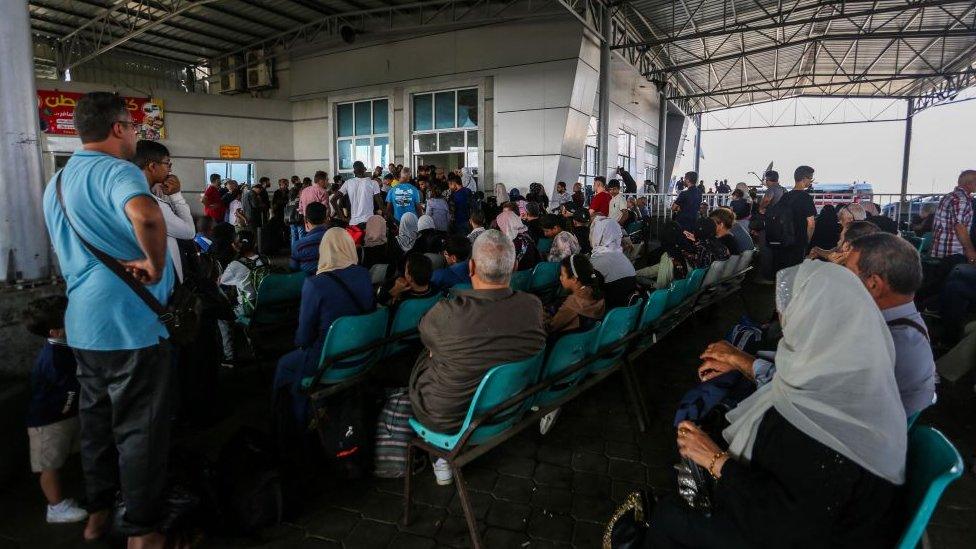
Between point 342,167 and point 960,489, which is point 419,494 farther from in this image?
point 342,167

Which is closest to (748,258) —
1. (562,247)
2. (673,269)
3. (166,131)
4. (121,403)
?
(673,269)

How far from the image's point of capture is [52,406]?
2.37 meters

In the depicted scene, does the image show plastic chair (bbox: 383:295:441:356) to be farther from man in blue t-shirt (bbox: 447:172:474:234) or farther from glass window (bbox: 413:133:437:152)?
glass window (bbox: 413:133:437:152)

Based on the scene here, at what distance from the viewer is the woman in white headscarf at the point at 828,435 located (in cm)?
131

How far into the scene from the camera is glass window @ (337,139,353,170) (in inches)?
612

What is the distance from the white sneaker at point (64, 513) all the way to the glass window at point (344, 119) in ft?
46.5

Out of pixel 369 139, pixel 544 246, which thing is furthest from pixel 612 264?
pixel 369 139

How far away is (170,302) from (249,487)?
887mm

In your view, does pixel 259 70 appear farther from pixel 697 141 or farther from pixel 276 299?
pixel 697 141

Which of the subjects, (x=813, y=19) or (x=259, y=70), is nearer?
(x=813, y=19)

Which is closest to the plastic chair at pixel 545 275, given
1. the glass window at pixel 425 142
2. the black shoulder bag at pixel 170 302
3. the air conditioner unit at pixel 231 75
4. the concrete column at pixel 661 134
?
the black shoulder bag at pixel 170 302

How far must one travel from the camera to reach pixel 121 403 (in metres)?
1.91

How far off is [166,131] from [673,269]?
50.1ft

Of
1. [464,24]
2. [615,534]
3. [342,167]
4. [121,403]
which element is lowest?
[615,534]
